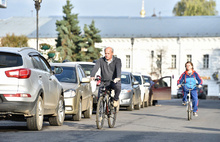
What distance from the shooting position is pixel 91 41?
74750 mm

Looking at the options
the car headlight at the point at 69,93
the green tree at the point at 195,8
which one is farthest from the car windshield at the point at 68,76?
the green tree at the point at 195,8

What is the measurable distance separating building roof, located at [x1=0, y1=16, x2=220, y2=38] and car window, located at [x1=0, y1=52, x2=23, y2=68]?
69.8m

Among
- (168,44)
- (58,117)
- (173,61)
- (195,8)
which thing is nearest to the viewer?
(58,117)

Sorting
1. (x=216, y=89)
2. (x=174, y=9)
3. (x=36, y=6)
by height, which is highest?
(x=174, y=9)

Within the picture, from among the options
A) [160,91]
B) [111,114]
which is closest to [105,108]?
[111,114]

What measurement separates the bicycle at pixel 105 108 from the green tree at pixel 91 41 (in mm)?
59575

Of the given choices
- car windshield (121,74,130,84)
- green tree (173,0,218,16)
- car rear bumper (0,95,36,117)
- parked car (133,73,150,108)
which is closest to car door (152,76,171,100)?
parked car (133,73,150,108)

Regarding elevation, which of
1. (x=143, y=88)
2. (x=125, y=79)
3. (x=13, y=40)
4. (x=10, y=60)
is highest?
(x=13, y=40)

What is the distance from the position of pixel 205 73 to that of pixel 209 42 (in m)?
4.38

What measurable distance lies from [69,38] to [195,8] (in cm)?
3104

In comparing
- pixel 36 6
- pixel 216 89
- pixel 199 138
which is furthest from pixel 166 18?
pixel 199 138

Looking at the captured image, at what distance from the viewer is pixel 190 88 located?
19.4 meters

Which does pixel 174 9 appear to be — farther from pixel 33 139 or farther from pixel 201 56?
pixel 33 139

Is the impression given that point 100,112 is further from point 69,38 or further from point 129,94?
point 69,38
